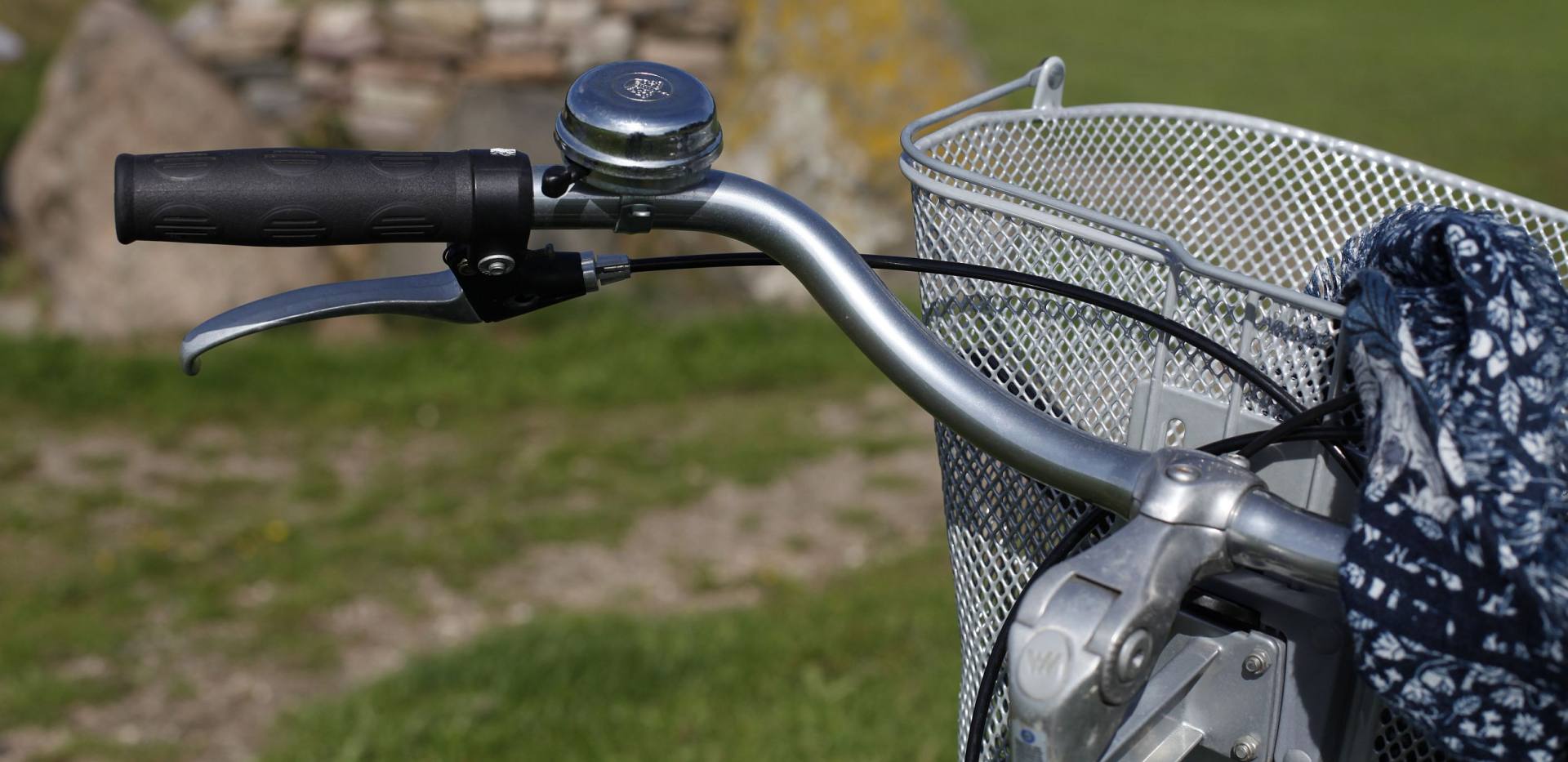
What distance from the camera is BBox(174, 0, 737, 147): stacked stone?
23.2ft

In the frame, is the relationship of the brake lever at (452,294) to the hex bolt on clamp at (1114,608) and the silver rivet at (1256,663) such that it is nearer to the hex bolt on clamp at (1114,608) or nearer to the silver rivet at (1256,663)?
the hex bolt on clamp at (1114,608)

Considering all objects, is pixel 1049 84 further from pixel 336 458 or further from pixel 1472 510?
pixel 336 458

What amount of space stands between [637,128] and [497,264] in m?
0.18

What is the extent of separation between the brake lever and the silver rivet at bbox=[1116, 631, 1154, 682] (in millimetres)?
530

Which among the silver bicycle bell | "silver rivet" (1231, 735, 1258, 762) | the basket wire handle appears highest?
the silver bicycle bell

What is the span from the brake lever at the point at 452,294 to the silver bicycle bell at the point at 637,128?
12 cm

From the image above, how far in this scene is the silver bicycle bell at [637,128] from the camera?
1055mm

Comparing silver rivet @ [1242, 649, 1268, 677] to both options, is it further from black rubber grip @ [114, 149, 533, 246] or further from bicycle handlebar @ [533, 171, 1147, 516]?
black rubber grip @ [114, 149, 533, 246]

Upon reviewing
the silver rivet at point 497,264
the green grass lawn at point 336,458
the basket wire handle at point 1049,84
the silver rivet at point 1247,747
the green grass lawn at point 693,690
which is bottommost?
Result: the green grass lawn at point 336,458

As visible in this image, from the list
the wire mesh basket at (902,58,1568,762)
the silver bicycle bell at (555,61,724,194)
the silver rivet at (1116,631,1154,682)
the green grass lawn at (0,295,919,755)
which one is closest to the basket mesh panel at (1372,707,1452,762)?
the wire mesh basket at (902,58,1568,762)

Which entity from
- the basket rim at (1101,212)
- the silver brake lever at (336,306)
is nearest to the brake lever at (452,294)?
the silver brake lever at (336,306)

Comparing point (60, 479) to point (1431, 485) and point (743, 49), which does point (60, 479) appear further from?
point (1431, 485)

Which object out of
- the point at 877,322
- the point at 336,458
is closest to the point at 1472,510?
the point at 877,322

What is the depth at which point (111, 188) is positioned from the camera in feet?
18.3
